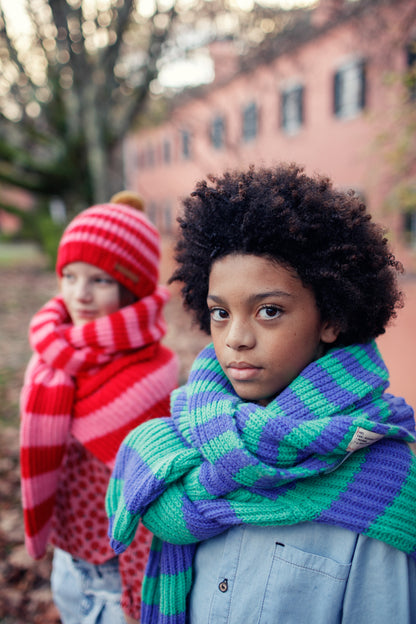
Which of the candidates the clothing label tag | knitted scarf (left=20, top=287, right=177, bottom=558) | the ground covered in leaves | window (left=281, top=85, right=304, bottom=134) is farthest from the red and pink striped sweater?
window (left=281, top=85, right=304, bottom=134)

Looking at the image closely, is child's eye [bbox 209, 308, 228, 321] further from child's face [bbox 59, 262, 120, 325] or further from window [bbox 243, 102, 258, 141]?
window [bbox 243, 102, 258, 141]

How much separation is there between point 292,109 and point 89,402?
17402mm

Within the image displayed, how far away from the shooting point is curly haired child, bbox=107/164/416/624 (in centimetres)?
112

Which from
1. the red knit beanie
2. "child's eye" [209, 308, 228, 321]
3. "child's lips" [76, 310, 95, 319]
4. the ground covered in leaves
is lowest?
the ground covered in leaves

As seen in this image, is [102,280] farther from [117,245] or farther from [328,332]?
[328,332]

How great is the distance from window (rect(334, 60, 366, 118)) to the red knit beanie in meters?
14.6

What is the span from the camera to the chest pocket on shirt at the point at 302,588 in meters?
1.12

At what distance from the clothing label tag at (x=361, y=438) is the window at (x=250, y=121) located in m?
18.3

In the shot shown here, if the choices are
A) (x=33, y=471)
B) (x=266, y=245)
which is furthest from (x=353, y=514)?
(x=33, y=471)

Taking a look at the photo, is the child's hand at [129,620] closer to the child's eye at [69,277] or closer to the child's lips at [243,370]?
the child's lips at [243,370]

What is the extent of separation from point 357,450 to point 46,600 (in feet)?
7.88

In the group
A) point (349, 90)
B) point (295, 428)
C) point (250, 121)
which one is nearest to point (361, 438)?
point (295, 428)

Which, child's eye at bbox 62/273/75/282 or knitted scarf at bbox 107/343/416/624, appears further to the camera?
child's eye at bbox 62/273/75/282

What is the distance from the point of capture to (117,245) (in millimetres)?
1960
